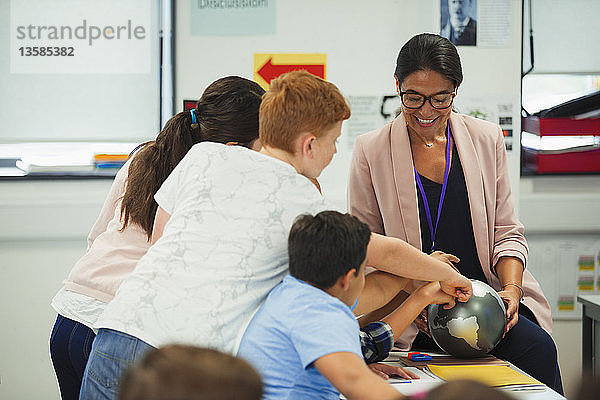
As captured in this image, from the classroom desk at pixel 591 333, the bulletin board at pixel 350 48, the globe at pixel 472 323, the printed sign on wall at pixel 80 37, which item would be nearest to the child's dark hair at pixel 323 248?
the globe at pixel 472 323

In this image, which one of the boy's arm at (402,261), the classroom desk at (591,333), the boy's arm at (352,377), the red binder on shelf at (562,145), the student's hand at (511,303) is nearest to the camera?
the boy's arm at (352,377)

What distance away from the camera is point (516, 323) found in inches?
95.6

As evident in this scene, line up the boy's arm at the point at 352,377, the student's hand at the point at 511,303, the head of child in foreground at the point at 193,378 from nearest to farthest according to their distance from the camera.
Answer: the head of child in foreground at the point at 193,378, the boy's arm at the point at 352,377, the student's hand at the point at 511,303

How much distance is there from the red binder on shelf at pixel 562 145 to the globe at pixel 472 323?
6.40 feet

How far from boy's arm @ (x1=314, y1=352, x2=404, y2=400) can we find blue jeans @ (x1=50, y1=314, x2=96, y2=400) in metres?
0.86

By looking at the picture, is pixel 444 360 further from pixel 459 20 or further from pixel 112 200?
pixel 459 20

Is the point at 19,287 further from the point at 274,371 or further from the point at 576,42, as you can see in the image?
the point at 576,42

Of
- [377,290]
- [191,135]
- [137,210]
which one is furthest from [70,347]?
[377,290]

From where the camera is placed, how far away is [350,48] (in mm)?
3871

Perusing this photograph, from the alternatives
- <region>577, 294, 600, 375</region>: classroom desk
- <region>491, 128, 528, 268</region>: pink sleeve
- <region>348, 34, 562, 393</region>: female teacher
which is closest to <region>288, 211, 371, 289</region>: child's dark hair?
<region>348, 34, 562, 393</region>: female teacher

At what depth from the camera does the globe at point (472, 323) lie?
85.7 inches

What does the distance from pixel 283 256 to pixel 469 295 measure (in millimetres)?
695

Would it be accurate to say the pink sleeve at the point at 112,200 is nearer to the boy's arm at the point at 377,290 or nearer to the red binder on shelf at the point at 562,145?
the boy's arm at the point at 377,290

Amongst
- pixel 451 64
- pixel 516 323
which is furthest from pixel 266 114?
pixel 516 323
